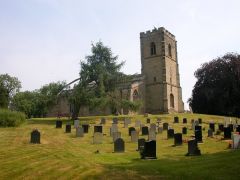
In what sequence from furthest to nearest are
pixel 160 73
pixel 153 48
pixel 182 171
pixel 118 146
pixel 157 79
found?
pixel 153 48
pixel 157 79
pixel 160 73
pixel 118 146
pixel 182 171

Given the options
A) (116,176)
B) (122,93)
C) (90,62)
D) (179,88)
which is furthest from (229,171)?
(179,88)

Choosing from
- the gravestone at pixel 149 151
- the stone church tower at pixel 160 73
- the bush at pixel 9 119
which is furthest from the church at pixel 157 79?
the gravestone at pixel 149 151

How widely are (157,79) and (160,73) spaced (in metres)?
1.09

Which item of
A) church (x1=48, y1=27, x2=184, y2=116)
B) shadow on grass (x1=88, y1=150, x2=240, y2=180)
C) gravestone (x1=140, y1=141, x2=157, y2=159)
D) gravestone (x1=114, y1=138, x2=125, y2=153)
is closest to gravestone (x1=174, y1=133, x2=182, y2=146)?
gravestone (x1=114, y1=138, x2=125, y2=153)

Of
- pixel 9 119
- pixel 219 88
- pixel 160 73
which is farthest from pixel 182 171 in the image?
pixel 160 73

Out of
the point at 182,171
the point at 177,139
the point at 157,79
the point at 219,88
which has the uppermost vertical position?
the point at 157,79

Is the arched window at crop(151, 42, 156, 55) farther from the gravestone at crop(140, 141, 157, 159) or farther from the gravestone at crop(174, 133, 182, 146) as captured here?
the gravestone at crop(140, 141, 157, 159)

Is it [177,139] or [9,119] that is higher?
[9,119]

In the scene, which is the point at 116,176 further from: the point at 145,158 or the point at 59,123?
the point at 59,123

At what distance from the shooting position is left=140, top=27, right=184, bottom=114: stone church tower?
177 ft

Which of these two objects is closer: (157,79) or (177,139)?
(177,139)

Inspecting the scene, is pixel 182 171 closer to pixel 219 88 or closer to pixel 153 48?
pixel 219 88

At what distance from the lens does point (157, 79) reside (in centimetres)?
5525

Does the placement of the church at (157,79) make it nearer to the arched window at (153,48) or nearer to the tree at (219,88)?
the arched window at (153,48)
